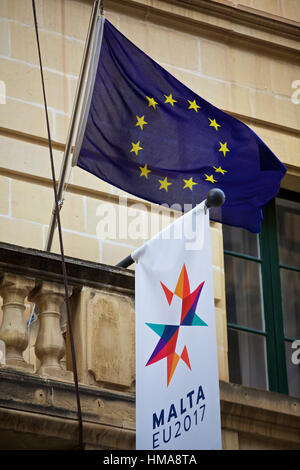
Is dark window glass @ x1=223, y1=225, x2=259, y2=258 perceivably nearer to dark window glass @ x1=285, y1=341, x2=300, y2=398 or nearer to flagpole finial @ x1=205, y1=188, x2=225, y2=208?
dark window glass @ x1=285, y1=341, x2=300, y2=398

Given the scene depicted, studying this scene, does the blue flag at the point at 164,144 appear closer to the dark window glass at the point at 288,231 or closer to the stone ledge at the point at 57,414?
the stone ledge at the point at 57,414

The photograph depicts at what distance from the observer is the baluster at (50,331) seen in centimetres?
966

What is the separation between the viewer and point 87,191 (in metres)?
12.1

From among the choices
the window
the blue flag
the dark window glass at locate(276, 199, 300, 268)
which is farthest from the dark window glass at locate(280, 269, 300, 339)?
the blue flag

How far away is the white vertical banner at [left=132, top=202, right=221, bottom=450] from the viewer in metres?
8.44

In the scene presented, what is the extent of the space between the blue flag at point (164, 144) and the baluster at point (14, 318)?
1165mm

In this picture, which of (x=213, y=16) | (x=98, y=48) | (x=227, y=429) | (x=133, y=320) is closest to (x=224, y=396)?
(x=227, y=429)

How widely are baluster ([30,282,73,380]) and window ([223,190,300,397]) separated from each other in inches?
120

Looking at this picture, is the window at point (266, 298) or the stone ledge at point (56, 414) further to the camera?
the window at point (266, 298)

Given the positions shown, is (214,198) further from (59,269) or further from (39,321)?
(39,321)

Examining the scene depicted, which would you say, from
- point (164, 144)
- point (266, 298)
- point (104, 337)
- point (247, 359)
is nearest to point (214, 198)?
point (104, 337)

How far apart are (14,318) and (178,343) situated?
155cm

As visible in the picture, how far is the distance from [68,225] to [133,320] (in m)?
1.74

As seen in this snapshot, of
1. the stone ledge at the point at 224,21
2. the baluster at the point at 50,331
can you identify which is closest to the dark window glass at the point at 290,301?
the stone ledge at the point at 224,21
